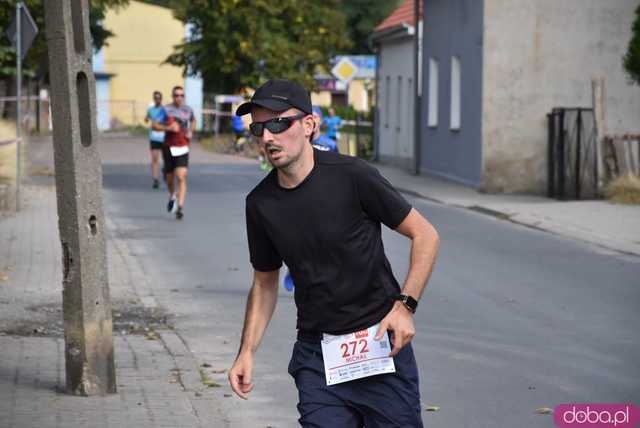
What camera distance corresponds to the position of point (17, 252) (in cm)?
1622

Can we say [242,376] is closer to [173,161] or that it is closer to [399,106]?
[173,161]

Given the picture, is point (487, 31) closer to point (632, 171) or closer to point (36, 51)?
point (632, 171)

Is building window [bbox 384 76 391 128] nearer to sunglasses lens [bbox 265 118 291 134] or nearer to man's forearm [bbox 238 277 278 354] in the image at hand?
man's forearm [bbox 238 277 278 354]

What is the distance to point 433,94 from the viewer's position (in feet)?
119

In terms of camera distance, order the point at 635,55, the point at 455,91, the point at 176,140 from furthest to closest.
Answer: the point at 455,91
the point at 635,55
the point at 176,140

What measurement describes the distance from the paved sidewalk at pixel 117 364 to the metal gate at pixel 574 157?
43.4 ft

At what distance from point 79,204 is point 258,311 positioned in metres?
3.28

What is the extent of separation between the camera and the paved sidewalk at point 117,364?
300 inches

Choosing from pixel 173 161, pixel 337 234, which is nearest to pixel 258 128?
pixel 337 234

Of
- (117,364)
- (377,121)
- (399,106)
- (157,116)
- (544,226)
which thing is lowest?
(377,121)

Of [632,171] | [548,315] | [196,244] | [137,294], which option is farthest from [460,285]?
[632,171]

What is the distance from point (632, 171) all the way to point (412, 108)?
47.9 feet

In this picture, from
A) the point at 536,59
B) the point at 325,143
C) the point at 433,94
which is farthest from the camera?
the point at 433,94

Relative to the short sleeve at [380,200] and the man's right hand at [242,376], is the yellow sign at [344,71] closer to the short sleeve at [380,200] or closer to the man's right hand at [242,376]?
the man's right hand at [242,376]
